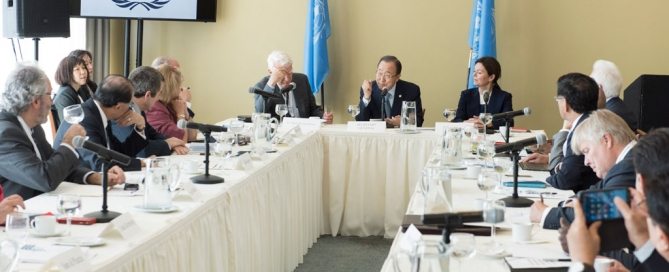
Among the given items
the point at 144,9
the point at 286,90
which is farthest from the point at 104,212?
the point at 144,9

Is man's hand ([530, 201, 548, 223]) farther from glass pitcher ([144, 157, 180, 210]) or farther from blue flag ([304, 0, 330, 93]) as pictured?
blue flag ([304, 0, 330, 93])

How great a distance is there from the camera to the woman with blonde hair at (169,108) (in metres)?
6.12

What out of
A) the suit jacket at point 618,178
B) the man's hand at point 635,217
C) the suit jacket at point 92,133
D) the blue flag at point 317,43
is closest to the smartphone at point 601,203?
the man's hand at point 635,217

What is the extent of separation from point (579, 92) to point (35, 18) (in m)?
4.41

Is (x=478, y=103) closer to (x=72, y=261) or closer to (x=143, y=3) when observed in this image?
(x=143, y=3)

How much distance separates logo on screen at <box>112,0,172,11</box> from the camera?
28.2 ft

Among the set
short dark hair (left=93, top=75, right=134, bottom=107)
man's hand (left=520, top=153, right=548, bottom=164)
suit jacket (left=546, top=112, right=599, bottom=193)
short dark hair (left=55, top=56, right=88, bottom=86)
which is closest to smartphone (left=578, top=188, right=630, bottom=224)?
suit jacket (left=546, top=112, right=599, bottom=193)

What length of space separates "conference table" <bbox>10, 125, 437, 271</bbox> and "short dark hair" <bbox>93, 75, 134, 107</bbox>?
1.55ft

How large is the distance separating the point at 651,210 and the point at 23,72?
289 cm

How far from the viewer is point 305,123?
23.1ft

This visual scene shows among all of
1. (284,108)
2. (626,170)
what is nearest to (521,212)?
(626,170)

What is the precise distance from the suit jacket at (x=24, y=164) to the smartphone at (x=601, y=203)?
2.41 meters

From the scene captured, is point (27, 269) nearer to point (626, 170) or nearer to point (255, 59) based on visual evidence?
point (626, 170)

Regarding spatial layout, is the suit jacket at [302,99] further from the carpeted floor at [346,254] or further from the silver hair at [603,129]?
the silver hair at [603,129]
